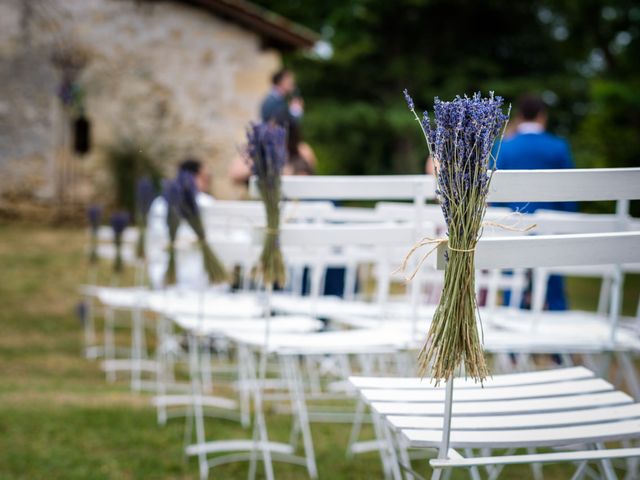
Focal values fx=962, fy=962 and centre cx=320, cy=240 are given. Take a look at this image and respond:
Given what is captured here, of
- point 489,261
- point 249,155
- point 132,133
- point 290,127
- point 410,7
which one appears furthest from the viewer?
point 410,7

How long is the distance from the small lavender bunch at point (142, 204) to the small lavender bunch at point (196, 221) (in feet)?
5.19

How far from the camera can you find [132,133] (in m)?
13.5

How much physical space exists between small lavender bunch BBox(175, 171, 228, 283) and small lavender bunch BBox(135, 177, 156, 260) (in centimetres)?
158

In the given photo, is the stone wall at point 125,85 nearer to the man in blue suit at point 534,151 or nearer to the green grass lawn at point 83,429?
the green grass lawn at point 83,429

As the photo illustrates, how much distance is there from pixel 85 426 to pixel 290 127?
109 inches

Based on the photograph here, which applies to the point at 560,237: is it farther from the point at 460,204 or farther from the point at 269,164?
the point at 269,164

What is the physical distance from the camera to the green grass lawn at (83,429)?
13.5ft

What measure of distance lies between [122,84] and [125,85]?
0.05 meters

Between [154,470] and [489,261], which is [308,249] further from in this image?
[489,261]

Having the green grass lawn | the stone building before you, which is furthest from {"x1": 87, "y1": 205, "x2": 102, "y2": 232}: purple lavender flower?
the stone building

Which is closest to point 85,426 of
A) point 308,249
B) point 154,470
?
point 154,470

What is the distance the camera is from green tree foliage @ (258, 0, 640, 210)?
2108cm

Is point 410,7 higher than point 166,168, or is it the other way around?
point 410,7

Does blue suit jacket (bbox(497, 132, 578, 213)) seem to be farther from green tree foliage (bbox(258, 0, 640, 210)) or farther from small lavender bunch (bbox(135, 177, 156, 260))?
green tree foliage (bbox(258, 0, 640, 210))
